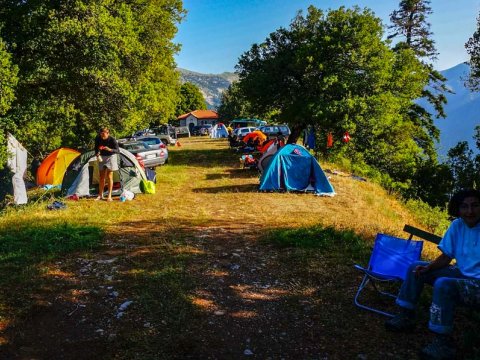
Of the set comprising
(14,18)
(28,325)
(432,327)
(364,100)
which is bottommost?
(28,325)

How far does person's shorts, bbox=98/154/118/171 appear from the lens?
10625 millimetres

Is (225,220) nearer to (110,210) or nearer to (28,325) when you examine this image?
(110,210)

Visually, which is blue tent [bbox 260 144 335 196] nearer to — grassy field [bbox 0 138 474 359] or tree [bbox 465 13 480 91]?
grassy field [bbox 0 138 474 359]

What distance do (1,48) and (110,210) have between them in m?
6.53

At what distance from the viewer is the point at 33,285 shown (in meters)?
5.26

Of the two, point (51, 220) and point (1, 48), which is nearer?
point (51, 220)

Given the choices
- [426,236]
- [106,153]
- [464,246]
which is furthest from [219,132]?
[464,246]

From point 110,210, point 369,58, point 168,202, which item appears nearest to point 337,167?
point 369,58

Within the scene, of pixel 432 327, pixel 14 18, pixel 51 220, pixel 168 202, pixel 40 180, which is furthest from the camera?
pixel 40 180

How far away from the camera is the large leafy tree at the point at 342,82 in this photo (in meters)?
17.8

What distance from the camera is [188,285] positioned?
5.23 m

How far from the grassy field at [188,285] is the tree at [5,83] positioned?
3.03 m

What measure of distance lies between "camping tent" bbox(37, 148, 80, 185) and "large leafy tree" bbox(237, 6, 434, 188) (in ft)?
35.0

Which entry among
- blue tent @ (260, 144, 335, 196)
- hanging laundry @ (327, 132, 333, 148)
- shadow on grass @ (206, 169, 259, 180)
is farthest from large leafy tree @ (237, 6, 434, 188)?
blue tent @ (260, 144, 335, 196)
